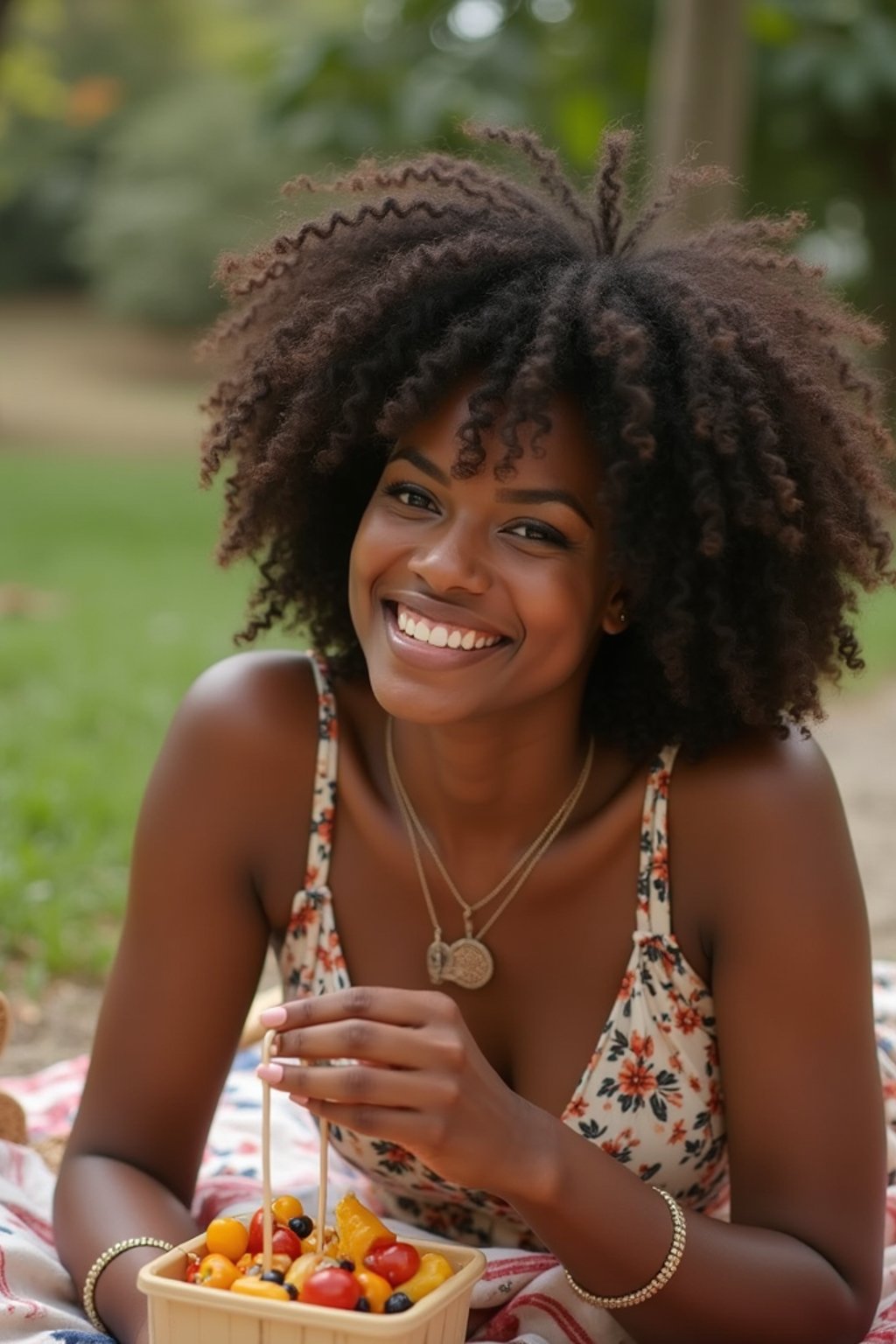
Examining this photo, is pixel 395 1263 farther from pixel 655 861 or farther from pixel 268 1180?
pixel 655 861

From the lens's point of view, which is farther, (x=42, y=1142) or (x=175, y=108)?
(x=175, y=108)

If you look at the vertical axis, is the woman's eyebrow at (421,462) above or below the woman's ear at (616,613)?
above

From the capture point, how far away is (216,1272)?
1846 mm

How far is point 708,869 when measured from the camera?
2459 millimetres

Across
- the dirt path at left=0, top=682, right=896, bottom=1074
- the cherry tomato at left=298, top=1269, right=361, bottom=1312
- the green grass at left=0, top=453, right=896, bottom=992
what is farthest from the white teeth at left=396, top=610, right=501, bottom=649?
the dirt path at left=0, top=682, right=896, bottom=1074

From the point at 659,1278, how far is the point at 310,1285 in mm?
562

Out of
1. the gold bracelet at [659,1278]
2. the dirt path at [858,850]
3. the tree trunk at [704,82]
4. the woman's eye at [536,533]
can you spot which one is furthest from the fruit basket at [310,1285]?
the tree trunk at [704,82]

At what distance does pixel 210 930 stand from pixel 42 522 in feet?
34.1

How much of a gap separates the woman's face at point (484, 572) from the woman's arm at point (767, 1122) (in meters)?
0.35

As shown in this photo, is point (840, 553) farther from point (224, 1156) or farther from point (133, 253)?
point (133, 253)

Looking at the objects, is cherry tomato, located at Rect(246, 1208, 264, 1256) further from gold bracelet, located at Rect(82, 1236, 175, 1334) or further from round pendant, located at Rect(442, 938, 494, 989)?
round pendant, located at Rect(442, 938, 494, 989)

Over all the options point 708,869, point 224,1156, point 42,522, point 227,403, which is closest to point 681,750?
point 708,869

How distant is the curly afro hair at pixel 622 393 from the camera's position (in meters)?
2.28

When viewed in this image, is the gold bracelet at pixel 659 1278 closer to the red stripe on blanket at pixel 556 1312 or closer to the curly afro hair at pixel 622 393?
the red stripe on blanket at pixel 556 1312
